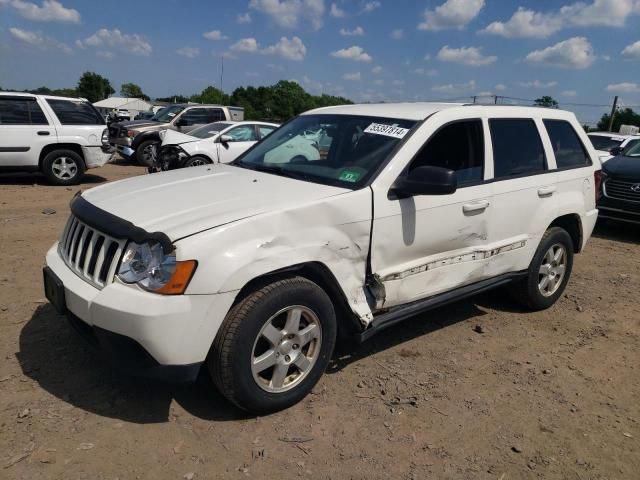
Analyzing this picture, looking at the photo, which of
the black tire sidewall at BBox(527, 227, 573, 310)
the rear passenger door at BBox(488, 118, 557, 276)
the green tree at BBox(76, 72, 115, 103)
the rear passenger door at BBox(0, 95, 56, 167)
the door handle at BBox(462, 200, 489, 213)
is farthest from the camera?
the green tree at BBox(76, 72, 115, 103)

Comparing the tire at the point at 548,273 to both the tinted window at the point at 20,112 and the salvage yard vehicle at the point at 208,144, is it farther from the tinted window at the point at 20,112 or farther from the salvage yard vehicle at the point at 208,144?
the tinted window at the point at 20,112

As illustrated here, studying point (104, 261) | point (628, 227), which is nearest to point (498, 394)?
point (104, 261)

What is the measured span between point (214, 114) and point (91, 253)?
1357 cm

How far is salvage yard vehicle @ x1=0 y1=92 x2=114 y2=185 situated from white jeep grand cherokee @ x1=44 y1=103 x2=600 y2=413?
746cm

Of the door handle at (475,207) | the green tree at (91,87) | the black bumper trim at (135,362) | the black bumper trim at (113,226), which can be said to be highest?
the green tree at (91,87)

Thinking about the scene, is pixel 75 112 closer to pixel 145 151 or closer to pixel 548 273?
pixel 145 151

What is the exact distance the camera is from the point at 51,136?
10.1 m

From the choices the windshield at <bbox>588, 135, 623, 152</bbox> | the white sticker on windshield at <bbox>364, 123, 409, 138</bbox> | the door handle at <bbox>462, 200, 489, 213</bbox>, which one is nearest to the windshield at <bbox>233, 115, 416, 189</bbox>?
the white sticker on windshield at <bbox>364, 123, 409, 138</bbox>

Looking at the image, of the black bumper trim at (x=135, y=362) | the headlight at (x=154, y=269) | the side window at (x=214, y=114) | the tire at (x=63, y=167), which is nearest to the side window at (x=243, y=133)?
the tire at (x=63, y=167)

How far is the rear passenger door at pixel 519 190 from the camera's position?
4.02 meters

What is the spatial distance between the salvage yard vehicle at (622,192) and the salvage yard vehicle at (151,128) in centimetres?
961

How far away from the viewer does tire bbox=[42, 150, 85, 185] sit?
33.3 ft

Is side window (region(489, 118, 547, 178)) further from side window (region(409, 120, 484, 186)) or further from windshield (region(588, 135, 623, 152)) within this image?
windshield (region(588, 135, 623, 152))

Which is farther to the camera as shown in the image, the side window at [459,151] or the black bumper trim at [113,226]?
the side window at [459,151]
